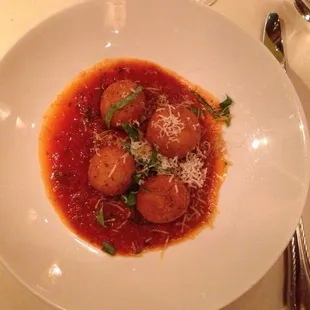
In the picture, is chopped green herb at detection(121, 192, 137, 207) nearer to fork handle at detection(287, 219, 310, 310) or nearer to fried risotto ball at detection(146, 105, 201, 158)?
fried risotto ball at detection(146, 105, 201, 158)

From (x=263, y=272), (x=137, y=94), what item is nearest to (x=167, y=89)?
(x=137, y=94)

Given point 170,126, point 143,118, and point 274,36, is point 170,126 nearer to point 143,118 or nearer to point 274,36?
point 143,118

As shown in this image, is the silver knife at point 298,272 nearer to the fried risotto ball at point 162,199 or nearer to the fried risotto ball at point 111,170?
the fried risotto ball at point 162,199

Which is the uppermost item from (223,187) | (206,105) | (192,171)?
(206,105)

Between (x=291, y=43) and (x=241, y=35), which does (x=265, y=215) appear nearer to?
(x=241, y=35)

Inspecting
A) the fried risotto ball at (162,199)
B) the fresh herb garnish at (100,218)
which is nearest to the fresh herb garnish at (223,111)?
the fried risotto ball at (162,199)

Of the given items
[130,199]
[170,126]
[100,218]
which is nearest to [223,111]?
[170,126]
